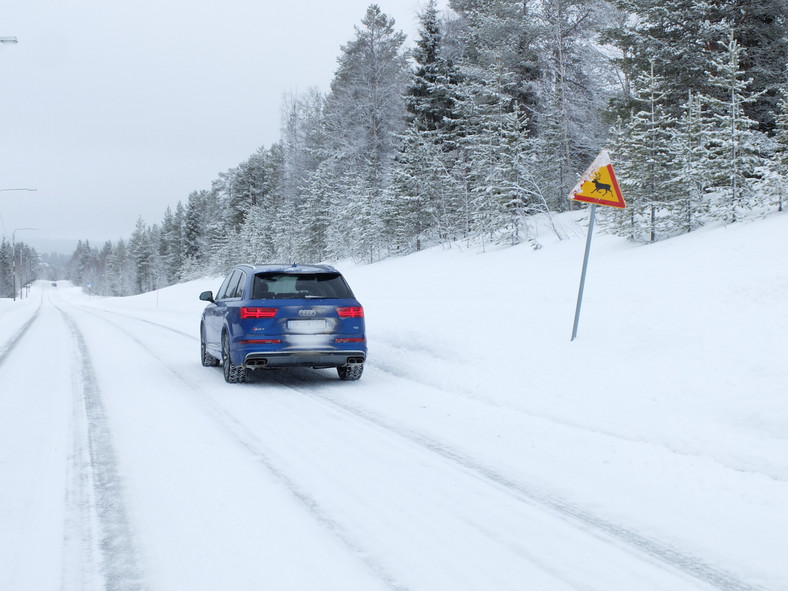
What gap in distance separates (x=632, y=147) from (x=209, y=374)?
1324 cm

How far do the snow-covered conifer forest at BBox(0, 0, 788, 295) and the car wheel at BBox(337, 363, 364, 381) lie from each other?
1146 centimetres

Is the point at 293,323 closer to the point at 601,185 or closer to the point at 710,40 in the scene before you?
the point at 601,185

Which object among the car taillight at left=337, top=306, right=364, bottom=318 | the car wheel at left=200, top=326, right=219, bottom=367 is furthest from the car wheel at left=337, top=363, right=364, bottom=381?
the car wheel at left=200, top=326, right=219, bottom=367

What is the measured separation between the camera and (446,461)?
5.60 m

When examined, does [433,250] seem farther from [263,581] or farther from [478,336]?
[263,581]

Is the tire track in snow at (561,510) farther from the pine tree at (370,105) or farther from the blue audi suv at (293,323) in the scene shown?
the pine tree at (370,105)

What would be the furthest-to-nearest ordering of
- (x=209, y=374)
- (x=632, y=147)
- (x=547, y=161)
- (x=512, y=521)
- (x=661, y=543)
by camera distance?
(x=547, y=161), (x=632, y=147), (x=209, y=374), (x=512, y=521), (x=661, y=543)

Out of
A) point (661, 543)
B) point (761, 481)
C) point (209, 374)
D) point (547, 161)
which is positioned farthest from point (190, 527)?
point (547, 161)

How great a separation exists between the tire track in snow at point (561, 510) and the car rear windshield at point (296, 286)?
2694 millimetres

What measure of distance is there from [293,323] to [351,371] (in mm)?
1274

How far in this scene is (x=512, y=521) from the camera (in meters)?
4.19

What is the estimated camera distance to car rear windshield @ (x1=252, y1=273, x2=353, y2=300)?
967 centimetres

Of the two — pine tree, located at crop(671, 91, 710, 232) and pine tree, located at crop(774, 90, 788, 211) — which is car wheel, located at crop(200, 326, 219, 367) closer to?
pine tree, located at crop(671, 91, 710, 232)

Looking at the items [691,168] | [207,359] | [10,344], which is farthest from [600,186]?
[10,344]
